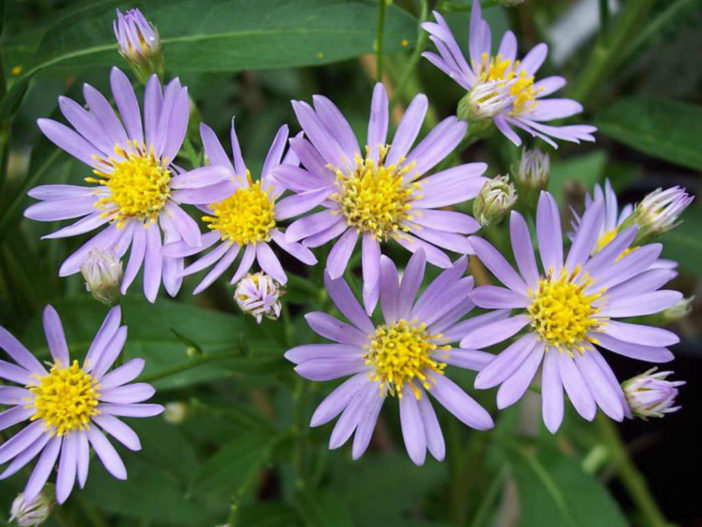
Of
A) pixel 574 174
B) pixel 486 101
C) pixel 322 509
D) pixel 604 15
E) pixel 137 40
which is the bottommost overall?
pixel 322 509

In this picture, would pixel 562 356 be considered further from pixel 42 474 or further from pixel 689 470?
pixel 689 470

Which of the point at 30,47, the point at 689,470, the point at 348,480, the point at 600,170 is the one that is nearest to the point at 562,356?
the point at 348,480

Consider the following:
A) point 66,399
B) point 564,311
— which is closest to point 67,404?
point 66,399

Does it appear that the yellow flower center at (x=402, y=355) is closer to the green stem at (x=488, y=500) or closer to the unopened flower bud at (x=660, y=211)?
the unopened flower bud at (x=660, y=211)

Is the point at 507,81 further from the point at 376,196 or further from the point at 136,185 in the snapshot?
the point at 136,185

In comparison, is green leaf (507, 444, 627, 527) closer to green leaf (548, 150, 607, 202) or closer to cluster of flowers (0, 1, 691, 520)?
cluster of flowers (0, 1, 691, 520)

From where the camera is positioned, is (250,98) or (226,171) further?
(250,98)
